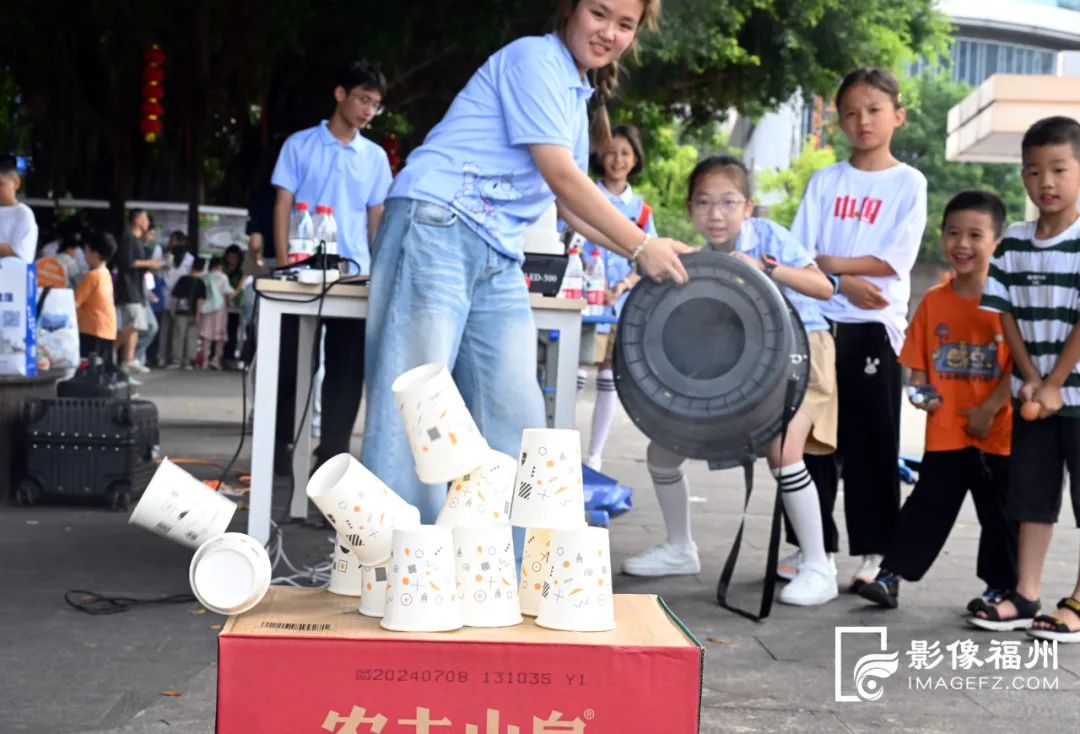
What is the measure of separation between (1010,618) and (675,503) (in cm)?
132

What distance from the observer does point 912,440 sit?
1319cm

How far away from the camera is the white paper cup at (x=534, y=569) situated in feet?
9.38

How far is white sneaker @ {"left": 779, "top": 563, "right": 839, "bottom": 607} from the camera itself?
543cm

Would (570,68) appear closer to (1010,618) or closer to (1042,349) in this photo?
(1042,349)

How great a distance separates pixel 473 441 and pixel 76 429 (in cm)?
466

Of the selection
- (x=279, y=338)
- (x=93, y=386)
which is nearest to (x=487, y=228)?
(x=279, y=338)

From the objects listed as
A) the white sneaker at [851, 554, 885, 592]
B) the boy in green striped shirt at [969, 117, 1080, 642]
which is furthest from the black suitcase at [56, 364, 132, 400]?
the boy in green striped shirt at [969, 117, 1080, 642]

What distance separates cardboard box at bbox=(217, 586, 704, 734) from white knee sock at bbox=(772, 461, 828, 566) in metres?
2.99

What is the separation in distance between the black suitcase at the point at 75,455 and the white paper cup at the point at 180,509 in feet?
14.3

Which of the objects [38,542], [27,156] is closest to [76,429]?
[38,542]

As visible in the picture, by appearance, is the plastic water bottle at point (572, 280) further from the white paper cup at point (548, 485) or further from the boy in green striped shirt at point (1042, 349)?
the white paper cup at point (548, 485)

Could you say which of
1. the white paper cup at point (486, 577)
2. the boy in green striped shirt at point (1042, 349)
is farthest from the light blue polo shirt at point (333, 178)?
the white paper cup at point (486, 577)

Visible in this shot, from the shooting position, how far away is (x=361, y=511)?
2777 millimetres

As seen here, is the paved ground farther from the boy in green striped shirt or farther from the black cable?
the boy in green striped shirt
